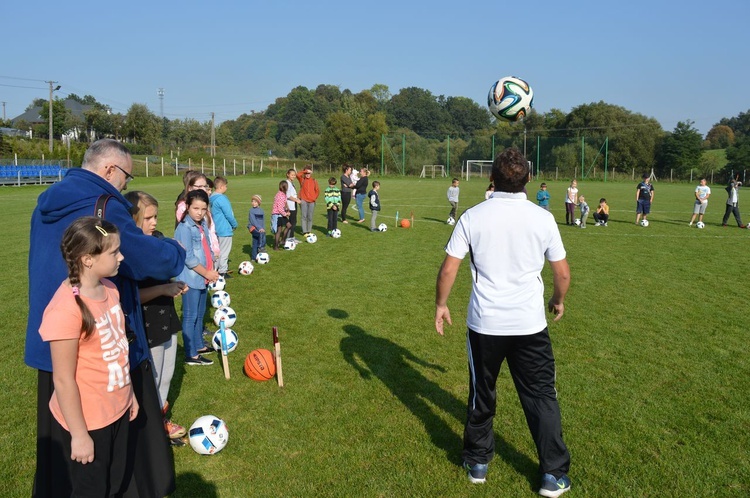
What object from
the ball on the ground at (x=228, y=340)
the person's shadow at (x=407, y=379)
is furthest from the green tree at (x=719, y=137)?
the ball on the ground at (x=228, y=340)

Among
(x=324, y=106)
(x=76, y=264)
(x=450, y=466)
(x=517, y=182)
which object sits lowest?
(x=450, y=466)

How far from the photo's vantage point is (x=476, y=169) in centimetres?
6138

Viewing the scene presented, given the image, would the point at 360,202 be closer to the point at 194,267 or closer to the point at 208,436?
the point at 194,267

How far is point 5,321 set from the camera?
26.1ft

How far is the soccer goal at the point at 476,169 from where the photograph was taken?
6028cm

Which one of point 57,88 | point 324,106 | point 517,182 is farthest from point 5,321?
point 324,106

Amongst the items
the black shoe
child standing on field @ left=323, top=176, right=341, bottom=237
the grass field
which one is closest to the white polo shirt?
the grass field

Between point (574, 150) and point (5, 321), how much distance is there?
5923cm

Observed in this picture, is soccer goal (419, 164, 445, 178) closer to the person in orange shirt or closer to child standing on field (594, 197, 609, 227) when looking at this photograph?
child standing on field (594, 197, 609, 227)

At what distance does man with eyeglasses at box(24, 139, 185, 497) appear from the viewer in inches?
112

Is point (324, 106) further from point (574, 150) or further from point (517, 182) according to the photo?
point (517, 182)

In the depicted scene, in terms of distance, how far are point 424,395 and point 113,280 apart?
3.44 metres

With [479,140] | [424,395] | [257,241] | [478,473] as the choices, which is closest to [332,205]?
[257,241]

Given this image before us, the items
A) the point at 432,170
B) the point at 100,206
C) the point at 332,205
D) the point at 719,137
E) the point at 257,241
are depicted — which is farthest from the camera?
the point at 719,137
